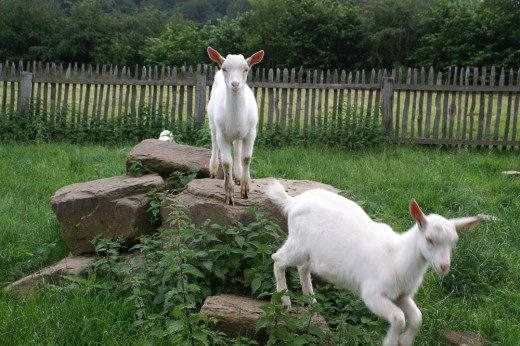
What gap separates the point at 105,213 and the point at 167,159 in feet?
3.02

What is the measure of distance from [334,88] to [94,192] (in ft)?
22.9

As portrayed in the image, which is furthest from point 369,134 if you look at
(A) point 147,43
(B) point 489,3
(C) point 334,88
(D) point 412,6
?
(A) point 147,43

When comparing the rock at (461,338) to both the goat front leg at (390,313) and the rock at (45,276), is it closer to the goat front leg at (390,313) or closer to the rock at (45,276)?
the goat front leg at (390,313)

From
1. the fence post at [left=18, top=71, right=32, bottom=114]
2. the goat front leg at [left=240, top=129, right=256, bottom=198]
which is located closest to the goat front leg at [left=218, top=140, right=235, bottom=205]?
the goat front leg at [left=240, top=129, right=256, bottom=198]

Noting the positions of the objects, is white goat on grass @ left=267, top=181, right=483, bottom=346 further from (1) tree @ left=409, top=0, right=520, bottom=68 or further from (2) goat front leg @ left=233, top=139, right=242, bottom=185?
(1) tree @ left=409, top=0, right=520, bottom=68

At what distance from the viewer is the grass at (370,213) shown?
4121mm

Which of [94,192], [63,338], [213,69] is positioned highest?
[213,69]

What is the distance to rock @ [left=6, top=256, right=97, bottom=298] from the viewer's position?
484cm

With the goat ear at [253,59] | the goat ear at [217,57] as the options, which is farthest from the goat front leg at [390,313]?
the goat ear at [217,57]

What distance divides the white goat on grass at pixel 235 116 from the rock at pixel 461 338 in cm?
200

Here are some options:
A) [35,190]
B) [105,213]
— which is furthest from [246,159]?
[35,190]

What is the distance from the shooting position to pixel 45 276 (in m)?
4.96

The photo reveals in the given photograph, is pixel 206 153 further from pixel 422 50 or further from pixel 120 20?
pixel 120 20

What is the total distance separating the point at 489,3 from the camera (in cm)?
2544
